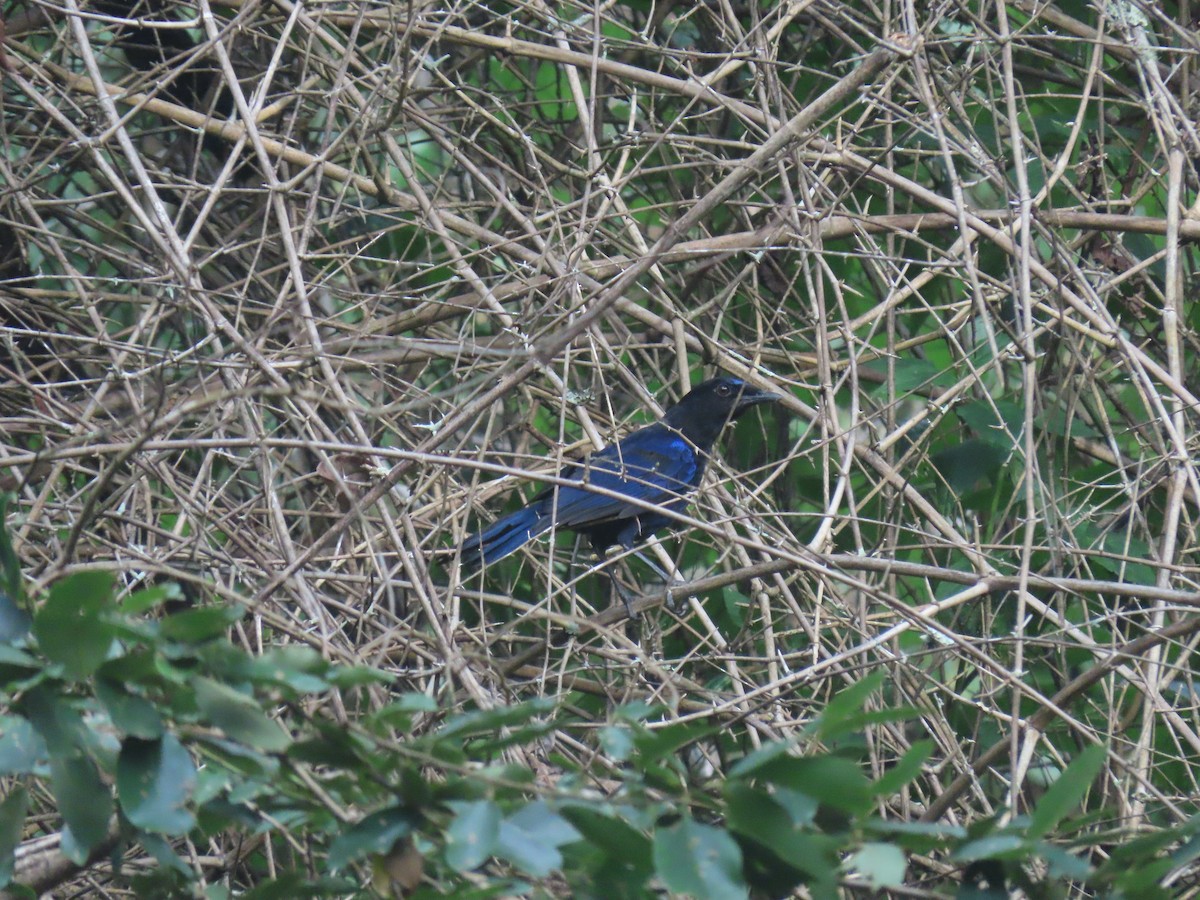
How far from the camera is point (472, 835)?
75.5 inches

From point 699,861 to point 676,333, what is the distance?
10.6 feet

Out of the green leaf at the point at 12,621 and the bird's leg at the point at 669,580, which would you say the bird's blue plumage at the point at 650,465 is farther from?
the green leaf at the point at 12,621

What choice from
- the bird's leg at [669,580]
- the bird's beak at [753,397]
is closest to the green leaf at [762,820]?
the bird's leg at [669,580]

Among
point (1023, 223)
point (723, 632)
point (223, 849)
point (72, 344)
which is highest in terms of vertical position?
point (1023, 223)

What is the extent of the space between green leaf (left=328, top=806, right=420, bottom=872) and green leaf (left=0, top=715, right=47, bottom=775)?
0.46 metres

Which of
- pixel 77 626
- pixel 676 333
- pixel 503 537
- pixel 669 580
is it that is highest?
pixel 77 626

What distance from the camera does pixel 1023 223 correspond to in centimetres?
329

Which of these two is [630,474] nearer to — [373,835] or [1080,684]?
[1080,684]

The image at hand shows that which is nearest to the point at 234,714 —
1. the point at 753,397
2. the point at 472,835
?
the point at 472,835

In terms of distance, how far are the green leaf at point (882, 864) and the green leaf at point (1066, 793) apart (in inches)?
11.1

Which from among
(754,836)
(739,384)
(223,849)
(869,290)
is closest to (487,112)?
(739,384)

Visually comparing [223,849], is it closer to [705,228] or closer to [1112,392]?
[705,228]

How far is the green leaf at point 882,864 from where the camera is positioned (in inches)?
74.2

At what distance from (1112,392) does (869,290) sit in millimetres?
1179
